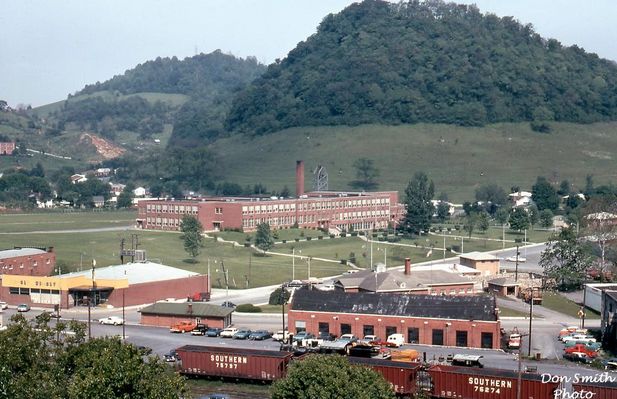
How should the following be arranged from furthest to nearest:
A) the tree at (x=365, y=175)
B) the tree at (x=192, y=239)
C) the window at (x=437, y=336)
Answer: the tree at (x=365, y=175)
the tree at (x=192, y=239)
the window at (x=437, y=336)

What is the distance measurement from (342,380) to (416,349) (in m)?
16.3

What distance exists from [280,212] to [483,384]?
72886 mm

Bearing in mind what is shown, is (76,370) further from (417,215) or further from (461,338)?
(417,215)

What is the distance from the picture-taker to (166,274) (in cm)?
6506

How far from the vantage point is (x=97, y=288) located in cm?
6022

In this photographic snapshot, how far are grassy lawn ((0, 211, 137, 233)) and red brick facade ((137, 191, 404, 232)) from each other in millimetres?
7342

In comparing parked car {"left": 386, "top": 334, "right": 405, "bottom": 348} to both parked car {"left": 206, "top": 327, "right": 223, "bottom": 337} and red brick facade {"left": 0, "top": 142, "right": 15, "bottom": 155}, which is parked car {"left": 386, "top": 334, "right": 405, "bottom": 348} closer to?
parked car {"left": 206, "top": 327, "right": 223, "bottom": 337}

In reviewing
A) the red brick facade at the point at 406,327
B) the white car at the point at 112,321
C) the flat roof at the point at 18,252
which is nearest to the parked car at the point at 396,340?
the red brick facade at the point at 406,327

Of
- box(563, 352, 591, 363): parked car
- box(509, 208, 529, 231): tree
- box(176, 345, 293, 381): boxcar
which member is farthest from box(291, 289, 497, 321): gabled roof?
box(509, 208, 529, 231): tree

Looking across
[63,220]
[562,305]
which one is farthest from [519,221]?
[63,220]

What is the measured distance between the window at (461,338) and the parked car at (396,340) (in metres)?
2.54

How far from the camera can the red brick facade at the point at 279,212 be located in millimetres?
102812

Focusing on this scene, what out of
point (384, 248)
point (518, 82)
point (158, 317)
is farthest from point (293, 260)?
point (518, 82)

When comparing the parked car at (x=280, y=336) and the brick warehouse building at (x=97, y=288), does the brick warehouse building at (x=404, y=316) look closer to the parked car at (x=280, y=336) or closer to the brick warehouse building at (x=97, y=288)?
the parked car at (x=280, y=336)
